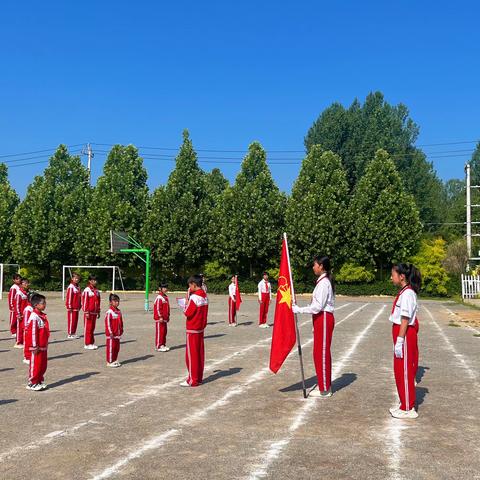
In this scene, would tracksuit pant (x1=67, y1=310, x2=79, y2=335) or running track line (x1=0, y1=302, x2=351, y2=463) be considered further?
tracksuit pant (x1=67, y1=310, x2=79, y2=335)

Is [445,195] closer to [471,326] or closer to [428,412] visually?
[471,326]

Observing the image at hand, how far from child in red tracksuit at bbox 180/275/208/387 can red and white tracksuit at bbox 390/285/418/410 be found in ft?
11.1

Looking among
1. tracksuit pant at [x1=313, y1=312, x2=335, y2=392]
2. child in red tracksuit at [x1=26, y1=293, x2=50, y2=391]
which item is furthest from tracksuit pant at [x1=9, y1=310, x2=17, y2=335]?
tracksuit pant at [x1=313, y1=312, x2=335, y2=392]

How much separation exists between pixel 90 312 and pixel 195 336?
20.0ft

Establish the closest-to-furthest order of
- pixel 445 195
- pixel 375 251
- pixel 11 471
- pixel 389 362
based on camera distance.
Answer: pixel 11 471 < pixel 389 362 < pixel 375 251 < pixel 445 195

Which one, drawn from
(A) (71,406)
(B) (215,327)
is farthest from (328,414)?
(B) (215,327)

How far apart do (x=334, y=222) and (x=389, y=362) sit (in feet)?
114

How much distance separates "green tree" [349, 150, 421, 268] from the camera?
148ft

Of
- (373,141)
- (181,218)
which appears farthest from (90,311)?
(373,141)

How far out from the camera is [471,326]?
20547mm

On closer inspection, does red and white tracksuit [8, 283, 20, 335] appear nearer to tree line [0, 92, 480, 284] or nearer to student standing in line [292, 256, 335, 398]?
student standing in line [292, 256, 335, 398]

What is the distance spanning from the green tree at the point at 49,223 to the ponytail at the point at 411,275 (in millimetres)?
47885

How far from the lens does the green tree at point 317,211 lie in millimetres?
46031

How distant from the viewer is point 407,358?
738cm
